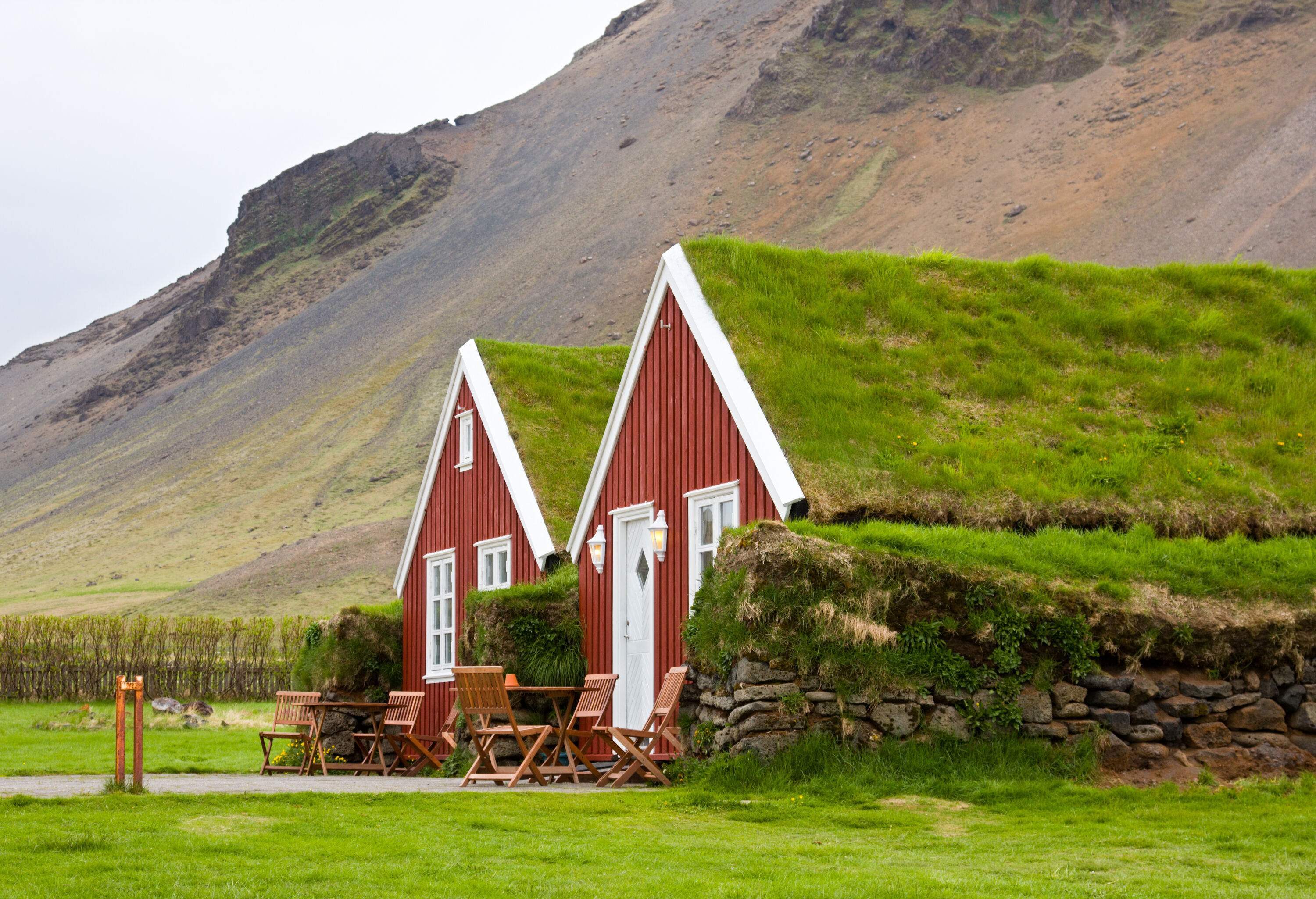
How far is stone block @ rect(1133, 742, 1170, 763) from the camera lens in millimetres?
11711

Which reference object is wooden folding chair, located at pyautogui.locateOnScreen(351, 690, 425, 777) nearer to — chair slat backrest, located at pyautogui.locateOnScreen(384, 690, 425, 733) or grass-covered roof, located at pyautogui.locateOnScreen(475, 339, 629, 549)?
chair slat backrest, located at pyautogui.locateOnScreen(384, 690, 425, 733)

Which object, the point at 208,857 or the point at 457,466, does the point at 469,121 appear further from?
the point at 208,857

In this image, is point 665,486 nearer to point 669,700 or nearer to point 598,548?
point 598,548

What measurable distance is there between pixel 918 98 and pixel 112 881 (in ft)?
405

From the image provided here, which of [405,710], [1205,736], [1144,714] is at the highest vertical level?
[1144,714]

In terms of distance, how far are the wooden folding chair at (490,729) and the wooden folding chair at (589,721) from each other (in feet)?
1.24

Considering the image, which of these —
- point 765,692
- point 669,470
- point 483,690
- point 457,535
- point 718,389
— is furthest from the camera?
point 457,535

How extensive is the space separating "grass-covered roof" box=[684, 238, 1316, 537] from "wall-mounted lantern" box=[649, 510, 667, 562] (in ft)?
6.42

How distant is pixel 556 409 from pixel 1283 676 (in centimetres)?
1058

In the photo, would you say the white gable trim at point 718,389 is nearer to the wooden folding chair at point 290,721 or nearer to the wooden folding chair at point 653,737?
the wooden folding chair at point 653,737

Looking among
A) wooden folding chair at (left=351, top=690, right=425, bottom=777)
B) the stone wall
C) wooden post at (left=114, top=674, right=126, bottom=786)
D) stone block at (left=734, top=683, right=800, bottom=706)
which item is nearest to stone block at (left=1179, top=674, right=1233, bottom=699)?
the stone wall

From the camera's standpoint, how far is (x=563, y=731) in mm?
13125

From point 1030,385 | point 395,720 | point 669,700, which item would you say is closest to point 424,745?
point 395,720

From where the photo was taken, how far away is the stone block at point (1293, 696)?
12.2m
